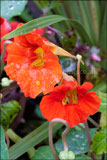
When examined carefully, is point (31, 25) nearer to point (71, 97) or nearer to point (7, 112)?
point (71, 97)

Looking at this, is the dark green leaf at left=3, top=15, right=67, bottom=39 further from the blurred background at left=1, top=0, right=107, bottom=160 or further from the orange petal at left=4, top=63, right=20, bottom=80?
the blurred background at left=1, top=0, right=107, bottom=160

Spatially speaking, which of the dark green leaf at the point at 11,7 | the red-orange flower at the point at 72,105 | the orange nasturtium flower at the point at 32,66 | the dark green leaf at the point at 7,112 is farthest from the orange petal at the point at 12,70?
the dark green leaf at the point at 11,7

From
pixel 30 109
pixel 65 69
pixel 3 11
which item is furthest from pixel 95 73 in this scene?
pixel 3 11

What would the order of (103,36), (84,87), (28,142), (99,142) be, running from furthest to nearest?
(103,36) < (28,142) < (99,142) < (84,87)

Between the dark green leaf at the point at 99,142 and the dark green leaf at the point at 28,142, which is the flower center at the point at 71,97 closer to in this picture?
the dark green leaf at the point at 99,142

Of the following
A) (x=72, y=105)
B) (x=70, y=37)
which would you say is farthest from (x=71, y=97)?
(x=70, y=37)

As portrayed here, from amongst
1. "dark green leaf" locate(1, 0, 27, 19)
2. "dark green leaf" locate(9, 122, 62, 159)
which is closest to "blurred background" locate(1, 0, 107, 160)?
"dark green leaf" locate(1, 0, 27, 19)

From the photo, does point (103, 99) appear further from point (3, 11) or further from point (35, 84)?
point (3, 11)
